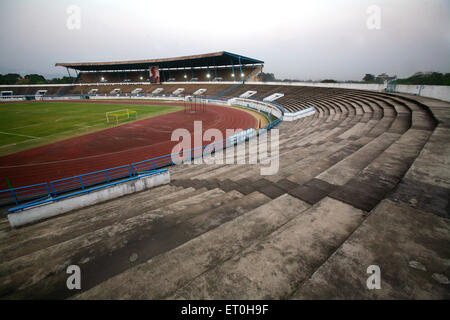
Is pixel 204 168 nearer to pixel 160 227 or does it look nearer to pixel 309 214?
pixel 160 227

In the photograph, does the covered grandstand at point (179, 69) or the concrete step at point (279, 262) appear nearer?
the concrete step at point (279, 262)

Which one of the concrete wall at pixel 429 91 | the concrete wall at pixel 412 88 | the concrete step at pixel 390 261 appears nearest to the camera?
the concrete step at pixel 390 261

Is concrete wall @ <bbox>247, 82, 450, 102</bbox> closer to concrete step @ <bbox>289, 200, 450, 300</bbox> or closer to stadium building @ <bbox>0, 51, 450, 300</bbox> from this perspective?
stadium building @ <bbox>0, 51, 450, 300</bbox>

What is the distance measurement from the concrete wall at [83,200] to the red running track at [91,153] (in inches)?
245

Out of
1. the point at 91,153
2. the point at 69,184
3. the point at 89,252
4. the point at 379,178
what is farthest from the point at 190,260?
the point at 91,153

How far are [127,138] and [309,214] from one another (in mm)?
21631

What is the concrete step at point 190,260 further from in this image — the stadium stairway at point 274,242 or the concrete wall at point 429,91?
the concrete wall at point 429,91

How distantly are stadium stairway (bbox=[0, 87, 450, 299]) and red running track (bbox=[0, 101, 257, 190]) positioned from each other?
7.61m

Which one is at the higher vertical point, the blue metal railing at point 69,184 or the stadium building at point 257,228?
the stadium building at point 257,228

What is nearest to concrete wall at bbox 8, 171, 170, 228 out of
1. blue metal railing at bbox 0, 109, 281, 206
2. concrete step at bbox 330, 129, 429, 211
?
blue metal railing at bbox 0, 109, 281, 206

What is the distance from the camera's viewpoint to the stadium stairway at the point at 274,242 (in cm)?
263

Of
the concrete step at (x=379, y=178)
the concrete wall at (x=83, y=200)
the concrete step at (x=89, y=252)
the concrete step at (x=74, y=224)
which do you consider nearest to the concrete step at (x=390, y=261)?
the concrete step at (x=379, y=178)

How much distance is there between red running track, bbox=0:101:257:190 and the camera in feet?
44.3
